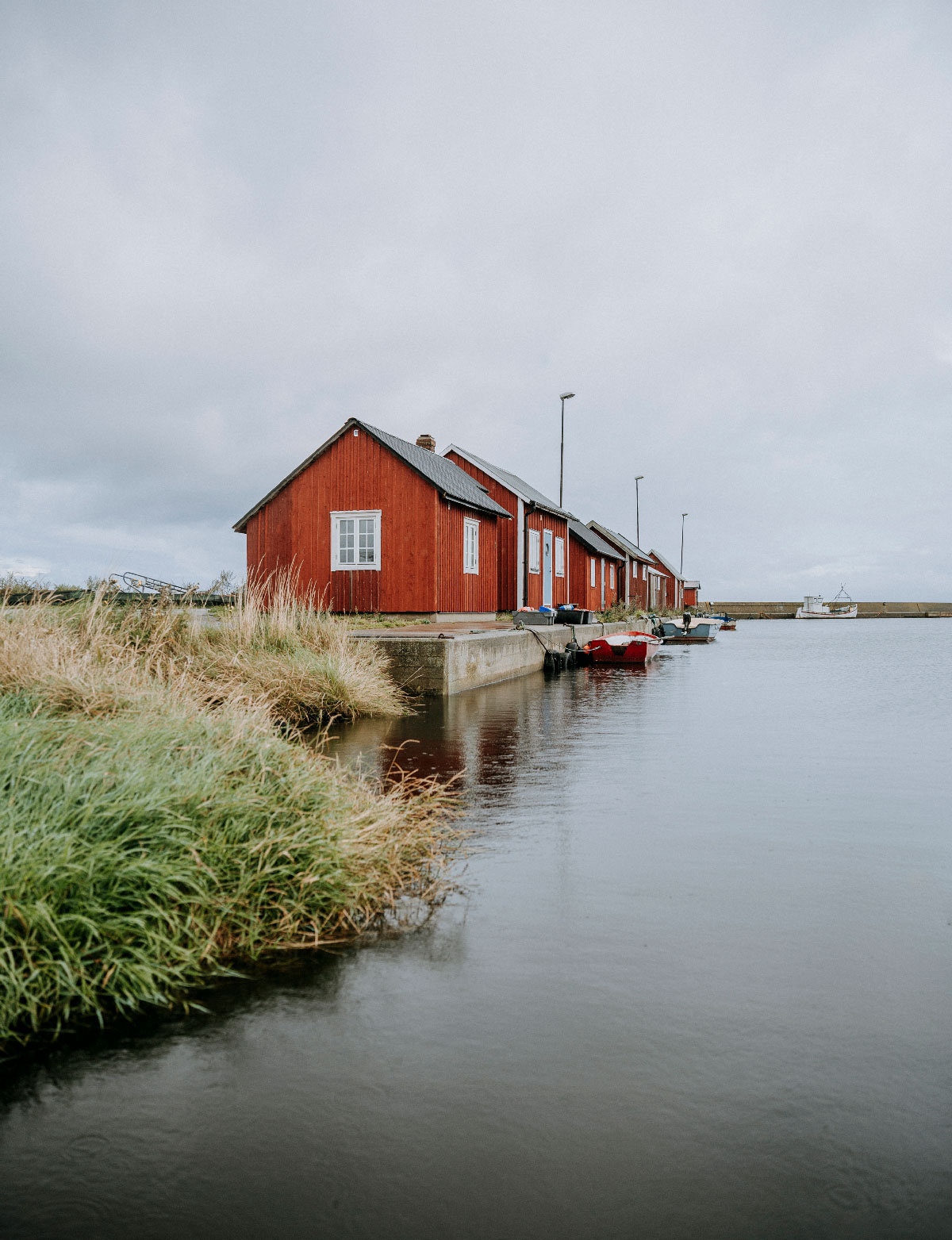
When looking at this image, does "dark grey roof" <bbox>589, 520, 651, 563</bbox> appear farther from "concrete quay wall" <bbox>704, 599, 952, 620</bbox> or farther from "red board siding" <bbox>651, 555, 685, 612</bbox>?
"concrete quay wall" <bbox>704, 599, 952, 620</bbox>

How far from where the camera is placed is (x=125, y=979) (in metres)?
3.29

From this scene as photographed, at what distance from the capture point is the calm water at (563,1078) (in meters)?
2.28

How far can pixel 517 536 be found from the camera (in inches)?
1181

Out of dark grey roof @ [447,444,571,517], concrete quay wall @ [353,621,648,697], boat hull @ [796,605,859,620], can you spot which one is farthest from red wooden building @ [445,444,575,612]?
boat hull @ [796,605,859,620]

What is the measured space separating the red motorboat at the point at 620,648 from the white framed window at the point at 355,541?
21.3 ft

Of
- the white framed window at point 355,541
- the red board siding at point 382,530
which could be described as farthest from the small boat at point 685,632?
the white framed window at point 355,541

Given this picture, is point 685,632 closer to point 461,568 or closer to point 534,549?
point 534,549

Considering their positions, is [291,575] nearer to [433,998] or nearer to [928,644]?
[433,998]

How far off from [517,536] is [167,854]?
26.8 metres

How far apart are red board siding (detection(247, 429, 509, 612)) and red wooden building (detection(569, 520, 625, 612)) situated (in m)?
15.9

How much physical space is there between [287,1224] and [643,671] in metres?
21.3

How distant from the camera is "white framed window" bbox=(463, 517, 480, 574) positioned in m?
25.0

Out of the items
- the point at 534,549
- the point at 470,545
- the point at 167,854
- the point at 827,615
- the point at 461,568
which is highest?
the point at 534,549

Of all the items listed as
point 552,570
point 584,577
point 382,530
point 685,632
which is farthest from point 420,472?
point 685,632
